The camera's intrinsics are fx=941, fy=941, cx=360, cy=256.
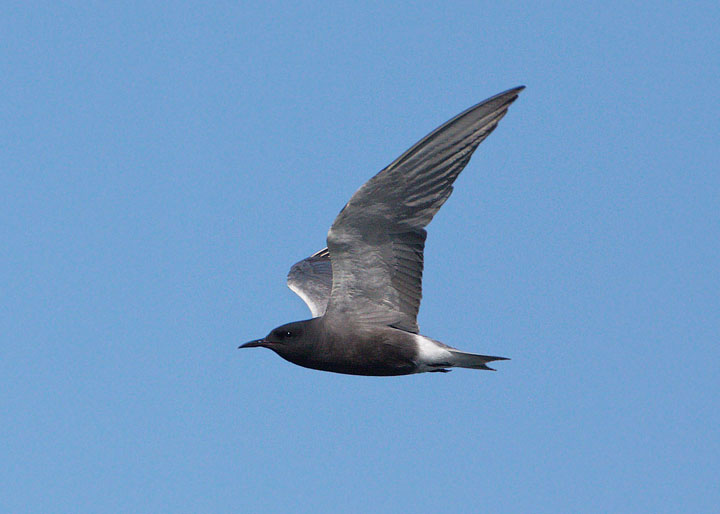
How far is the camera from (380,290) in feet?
42.5

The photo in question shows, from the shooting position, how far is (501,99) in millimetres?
11547

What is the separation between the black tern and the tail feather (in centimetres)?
1

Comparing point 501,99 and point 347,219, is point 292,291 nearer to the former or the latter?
point 347,219

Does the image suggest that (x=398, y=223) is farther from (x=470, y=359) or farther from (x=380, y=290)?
(x=470, y=359)

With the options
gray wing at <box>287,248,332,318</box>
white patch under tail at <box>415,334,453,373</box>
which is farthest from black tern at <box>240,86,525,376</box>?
gray wing at <box>287,248,332,318</box>

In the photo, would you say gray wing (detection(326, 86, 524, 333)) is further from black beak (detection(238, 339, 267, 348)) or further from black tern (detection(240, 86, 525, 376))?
black beak (detection(238, 339, 267, 348))

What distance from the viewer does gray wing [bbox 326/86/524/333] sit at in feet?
38.5

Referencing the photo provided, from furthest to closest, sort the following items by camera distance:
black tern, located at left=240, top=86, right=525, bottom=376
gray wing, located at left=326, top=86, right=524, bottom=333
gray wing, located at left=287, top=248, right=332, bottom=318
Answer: gray wing, located at left=287, top=248, right=332, bottom=318 < black tern, located at left=240, top=86, right=525, bottom=376 < gray wing, located at left=326, top=86, right=524, bottom=333

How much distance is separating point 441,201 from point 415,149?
0.90m

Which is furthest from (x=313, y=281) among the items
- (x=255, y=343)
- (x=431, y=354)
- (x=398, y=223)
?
(x=398, y=223)

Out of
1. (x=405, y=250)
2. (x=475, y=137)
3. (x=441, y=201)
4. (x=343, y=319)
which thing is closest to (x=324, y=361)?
(x=343, y=319)

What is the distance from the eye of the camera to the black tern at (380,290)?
39.8 ft

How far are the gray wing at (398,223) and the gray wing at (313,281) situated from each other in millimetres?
2546

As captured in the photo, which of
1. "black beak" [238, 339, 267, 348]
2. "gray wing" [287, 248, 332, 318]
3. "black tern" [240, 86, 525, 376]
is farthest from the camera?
"gray wing" [287, 248, 332, 318]
